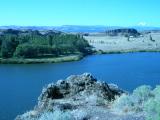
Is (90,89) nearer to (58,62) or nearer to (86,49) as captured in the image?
(58,62)

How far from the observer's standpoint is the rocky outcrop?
14505mm

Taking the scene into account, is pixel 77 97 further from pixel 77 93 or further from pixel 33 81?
pixel 33 81

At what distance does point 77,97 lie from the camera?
665 inches

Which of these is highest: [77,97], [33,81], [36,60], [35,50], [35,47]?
[77,97]

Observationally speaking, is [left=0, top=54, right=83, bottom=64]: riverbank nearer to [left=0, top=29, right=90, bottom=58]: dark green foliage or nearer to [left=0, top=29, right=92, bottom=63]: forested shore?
[left=0, top=29, right=92, bottom=63]: forested shore

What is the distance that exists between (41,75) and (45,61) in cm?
2237

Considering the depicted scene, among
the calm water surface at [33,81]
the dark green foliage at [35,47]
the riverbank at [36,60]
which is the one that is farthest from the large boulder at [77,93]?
the dark green foliage at [35,47]

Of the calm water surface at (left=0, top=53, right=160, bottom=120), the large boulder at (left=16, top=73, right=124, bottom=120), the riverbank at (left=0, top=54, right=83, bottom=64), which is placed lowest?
the riverbank at (left=0, top=54, right=83, bottom=64)

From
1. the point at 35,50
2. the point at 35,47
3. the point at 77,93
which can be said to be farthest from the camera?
the point at 35,50

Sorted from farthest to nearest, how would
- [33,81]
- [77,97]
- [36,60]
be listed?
[36,60] → [33,81] → [77,97]

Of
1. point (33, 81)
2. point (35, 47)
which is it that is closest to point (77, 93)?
point (33, 81)

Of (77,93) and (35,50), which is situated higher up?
(77,93)

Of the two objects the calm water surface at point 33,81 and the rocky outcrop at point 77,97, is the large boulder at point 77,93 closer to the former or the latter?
the rocky outcrop at point 77,97

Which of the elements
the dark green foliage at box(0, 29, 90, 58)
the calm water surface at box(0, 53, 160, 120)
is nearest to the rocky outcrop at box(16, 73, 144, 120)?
the calm water surface at box(0, 53, 160, 120)
